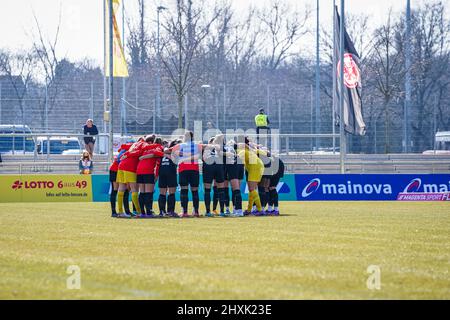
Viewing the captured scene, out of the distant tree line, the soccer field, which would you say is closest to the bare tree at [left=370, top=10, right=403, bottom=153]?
the distant tree line

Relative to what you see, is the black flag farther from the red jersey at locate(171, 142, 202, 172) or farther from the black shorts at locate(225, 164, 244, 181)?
the red jersey at locate(171, 142, 202, 172)

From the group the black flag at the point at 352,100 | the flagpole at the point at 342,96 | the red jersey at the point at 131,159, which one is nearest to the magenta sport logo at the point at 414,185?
the flagpole at the point at 342,96

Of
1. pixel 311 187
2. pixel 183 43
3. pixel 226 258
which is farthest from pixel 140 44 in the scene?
pixel 226 258

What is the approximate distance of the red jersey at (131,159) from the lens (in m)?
22.4

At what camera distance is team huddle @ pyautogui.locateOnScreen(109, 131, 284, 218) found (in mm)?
22344

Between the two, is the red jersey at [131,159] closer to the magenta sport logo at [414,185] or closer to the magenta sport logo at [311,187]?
the magenta sport logo at [311,187]

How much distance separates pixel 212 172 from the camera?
22.8 m

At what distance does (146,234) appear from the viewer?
54.4 ft

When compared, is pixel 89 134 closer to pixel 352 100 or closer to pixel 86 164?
pixel 86 164

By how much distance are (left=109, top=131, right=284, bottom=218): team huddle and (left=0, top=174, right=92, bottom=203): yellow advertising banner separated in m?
9.28

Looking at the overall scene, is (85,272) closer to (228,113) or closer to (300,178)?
(300,178)

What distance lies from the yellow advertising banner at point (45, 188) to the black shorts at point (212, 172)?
1045 centimetres
